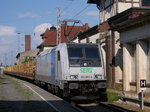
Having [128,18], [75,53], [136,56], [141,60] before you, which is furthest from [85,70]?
[128,18]

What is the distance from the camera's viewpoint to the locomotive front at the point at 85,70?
1726 cm

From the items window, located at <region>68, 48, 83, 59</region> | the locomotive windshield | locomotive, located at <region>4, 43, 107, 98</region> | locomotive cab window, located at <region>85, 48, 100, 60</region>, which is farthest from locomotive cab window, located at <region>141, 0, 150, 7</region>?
window, located at <region>68, 48, 83, 59</region>

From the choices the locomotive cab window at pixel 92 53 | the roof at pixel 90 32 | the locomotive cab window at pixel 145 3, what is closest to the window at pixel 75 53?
the locomotive cab window at pixel 92 53

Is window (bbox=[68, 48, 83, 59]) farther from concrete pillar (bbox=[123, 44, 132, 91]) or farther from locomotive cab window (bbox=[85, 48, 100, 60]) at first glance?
concrete pillar (bbox=[123, 44, 132, 91])

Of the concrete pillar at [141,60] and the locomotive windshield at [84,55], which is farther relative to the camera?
the locomotive windshield at [84,55]

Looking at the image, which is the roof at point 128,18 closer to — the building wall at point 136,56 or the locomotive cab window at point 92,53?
the building wall at point 136,56

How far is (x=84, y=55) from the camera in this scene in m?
17.9

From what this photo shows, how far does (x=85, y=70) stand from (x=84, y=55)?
0.88 m

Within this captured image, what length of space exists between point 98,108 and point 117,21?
9038mm

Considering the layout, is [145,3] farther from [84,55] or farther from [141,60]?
[84,55]

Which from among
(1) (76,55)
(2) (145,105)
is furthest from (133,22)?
(2) (145,105)

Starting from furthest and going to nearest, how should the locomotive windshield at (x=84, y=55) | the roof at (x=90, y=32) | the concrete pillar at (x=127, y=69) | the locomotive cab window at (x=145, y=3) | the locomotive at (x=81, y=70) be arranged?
1. the roof at (x=90, y=32)
2. the locomotive cab window at (x=145, y=3)
3. the concrete pillar at (x=127, y=69)
4. the locomotive windshield at (x=84, y=55)
5. the locomotive at (x=81, y=70)

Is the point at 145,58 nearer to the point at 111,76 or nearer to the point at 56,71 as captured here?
the point at 56,71

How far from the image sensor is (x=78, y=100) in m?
18.1
